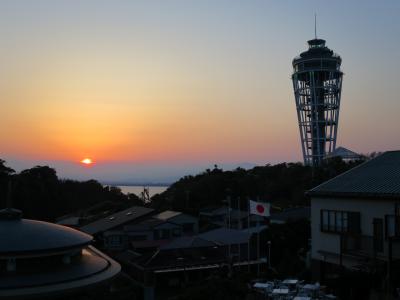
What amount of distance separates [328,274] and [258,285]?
398cm

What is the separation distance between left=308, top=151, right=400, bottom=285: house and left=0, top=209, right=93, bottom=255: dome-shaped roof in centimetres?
1107

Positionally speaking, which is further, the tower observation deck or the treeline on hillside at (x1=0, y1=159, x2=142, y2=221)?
the tower observation deck

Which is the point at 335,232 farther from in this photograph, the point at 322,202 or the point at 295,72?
the point at 295,72

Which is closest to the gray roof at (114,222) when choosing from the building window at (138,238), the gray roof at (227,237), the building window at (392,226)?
the building window at (138,238)

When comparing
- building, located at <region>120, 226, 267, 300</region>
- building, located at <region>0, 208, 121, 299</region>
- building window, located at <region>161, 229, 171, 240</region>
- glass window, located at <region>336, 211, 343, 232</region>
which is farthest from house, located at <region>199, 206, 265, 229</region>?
building, located at <region>0, 208, 121, 299</region>

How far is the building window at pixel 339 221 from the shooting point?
1984cm

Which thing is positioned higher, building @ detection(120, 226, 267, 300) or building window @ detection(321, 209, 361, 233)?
building window @ detection(321, 209, 361, 233)

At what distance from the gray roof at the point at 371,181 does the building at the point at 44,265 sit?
1197 centimetres

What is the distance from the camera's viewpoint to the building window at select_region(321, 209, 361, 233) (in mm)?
19844

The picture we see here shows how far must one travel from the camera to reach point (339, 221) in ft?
68.1

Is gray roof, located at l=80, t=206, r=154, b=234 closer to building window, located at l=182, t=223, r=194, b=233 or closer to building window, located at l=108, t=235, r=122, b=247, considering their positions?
building window, located at l=108, t=235, r=122, b=247

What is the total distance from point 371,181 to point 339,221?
232 cm

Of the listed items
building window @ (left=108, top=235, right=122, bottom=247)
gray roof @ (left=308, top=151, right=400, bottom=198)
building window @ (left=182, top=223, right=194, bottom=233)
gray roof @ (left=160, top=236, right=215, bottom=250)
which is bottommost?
building window @ (left=108, top=235, right=122, bottom=247)

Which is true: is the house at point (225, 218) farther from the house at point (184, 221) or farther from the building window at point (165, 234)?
the building window at point (165, 234)
